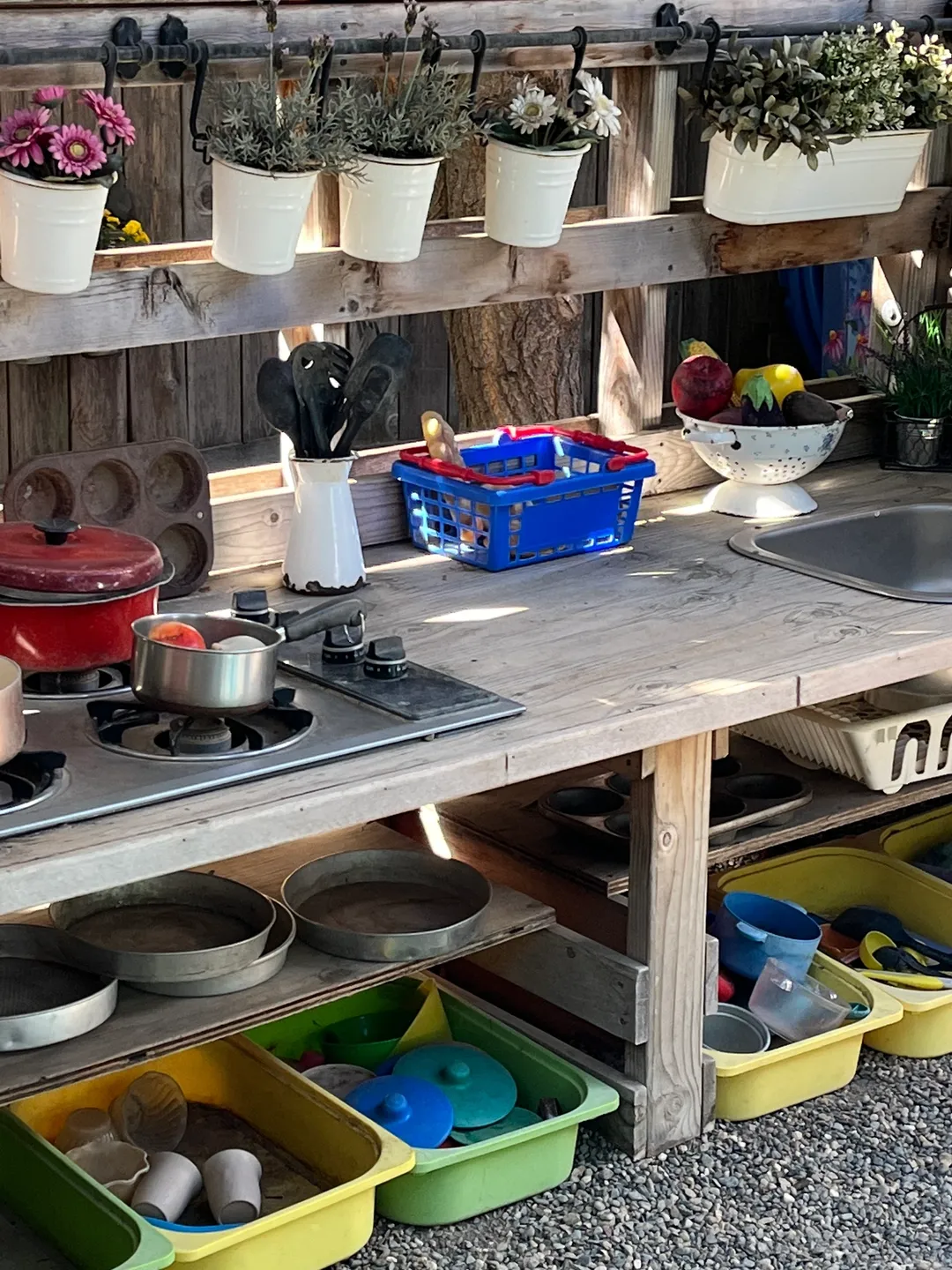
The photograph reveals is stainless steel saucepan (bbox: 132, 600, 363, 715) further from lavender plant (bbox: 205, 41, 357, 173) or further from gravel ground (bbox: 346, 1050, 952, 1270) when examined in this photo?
gravel ground (bbox: 346, 1050, 952, 1270)

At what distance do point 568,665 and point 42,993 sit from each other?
847mm

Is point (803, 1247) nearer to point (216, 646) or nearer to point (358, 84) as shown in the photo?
point (216, 646)

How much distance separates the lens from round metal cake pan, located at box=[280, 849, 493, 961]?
2670 mm

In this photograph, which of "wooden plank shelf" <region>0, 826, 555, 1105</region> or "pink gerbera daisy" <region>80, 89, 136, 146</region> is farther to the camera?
"pink gerbera daisy" <region>80, 89, 136, 146</region>

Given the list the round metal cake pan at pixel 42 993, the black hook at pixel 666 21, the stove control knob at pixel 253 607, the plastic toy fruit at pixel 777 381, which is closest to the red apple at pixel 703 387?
the plastic toy fruit at pixel 777 381

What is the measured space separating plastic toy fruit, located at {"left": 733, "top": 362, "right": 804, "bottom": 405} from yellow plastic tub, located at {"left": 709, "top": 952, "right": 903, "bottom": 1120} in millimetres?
1069

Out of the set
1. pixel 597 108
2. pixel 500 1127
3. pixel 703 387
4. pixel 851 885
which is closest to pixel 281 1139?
pixel 500 1127

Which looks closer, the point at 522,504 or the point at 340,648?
the point at 340,648

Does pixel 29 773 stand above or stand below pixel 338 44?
below

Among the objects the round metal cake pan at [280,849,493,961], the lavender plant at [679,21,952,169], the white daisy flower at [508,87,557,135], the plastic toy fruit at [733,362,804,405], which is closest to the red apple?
the plastic toy fruit at [733,362,804,405]

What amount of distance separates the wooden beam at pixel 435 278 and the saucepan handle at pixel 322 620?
0.54m

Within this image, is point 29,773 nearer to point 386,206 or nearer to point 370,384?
point 370,384

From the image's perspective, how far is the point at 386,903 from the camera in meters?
2.91

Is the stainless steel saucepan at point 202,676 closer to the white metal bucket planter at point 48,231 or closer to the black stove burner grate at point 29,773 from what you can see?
the black stove burner grate at point 29,773
